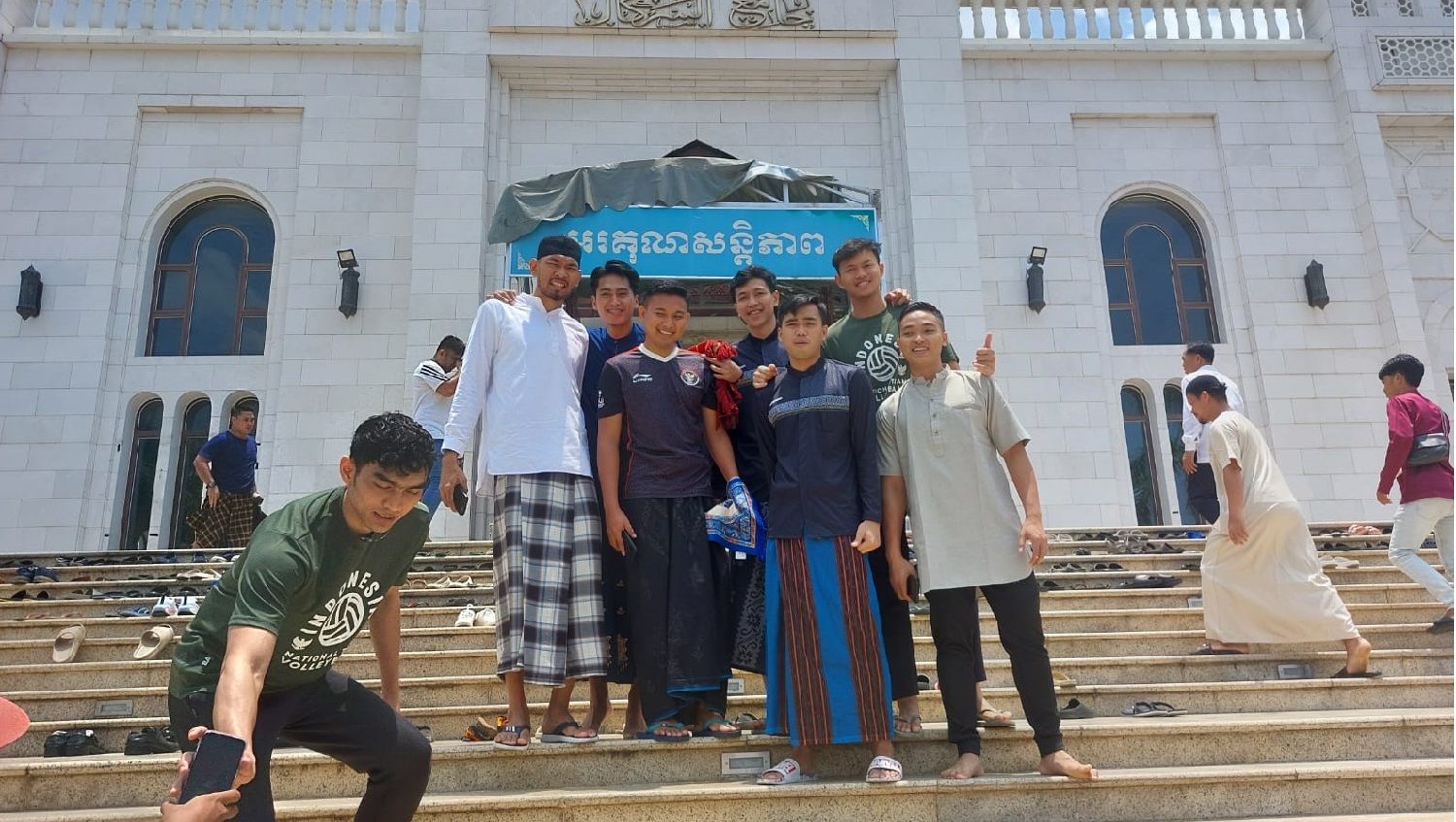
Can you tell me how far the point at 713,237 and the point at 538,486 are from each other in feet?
18.0

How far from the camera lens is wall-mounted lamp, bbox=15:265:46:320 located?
9.08m

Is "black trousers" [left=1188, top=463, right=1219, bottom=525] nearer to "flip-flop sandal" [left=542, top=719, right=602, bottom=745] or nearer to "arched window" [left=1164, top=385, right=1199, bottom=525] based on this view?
"arched window" [left=1164, top=385, right=1199, bottom=525]

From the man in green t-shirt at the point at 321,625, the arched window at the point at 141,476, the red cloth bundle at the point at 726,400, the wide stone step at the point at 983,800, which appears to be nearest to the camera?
the man in green t-shirt at the point at 321,625

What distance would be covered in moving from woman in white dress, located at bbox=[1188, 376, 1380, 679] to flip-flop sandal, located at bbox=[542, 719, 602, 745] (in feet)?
10.9

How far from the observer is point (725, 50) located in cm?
1009

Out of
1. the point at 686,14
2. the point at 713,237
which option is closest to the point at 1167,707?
the point at 713,237

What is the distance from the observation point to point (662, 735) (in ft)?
11.1

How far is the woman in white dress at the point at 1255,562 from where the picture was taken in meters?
4.64

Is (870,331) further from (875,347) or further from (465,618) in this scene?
(465,618)

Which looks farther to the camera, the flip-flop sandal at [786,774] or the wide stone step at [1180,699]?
the wide stone step at [1180,699]

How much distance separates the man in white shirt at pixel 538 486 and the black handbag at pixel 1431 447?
4.61 m

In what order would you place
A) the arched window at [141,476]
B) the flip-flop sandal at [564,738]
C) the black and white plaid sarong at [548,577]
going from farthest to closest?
the arched window at [141,476], the black and white plaid sarong at [548,577], the flip-flop sandal at [564,738]

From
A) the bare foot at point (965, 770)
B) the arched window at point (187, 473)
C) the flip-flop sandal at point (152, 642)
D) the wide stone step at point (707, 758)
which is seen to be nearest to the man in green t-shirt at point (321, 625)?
the wide stone step at point (707, 758)

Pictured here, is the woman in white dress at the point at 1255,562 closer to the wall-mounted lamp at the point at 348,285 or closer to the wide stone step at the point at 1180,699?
the wide stone step at the point at 1180,699
